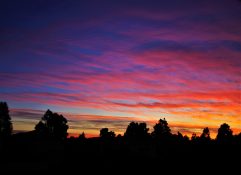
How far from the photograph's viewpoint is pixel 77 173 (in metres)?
18.7

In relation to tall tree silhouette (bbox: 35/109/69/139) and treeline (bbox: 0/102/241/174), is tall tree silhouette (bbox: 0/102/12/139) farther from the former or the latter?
treeline (bbox: 0/102/241/174)

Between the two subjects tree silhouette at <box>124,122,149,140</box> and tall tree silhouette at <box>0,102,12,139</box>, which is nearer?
tall tree silhouette at <box>0,102,12,139</box>

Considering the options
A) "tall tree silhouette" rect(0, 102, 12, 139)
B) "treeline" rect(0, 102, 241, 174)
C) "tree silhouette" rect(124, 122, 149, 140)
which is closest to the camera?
"treeline" rect(0, 102, 241, 174)

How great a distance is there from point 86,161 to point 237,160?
9532 millimetres

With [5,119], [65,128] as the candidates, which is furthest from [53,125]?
[5,119]

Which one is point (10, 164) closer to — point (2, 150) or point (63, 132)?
point (2, 150)

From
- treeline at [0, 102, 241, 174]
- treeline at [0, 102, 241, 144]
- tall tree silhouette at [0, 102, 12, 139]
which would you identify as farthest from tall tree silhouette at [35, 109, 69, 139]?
treeline at [0, 102, 241, 174]

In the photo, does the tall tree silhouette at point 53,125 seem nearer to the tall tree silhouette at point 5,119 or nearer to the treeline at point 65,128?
the treeline at point 65,128

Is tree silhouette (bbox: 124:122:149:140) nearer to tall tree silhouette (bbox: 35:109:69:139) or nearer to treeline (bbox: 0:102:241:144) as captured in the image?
treeline (bbox: 0:102:241:144)

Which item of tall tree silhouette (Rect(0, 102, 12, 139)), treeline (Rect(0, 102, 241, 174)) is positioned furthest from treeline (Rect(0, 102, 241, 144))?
treeline (Rect(0, 102, 241, 174))

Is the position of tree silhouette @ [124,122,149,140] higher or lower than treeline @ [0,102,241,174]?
higher

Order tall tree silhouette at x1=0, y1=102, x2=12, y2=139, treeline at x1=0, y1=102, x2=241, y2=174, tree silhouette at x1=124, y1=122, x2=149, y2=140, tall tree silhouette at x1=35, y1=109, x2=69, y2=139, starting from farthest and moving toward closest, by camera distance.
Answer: tree silhouette at x1=124, y1=122, x2=149, y2=140
tall tree silhouette at x1=35, y1=109, x2=69, y2=139
tall tree silhouette at x1=0, y1=102, x2=12, y2=139
treeline at x1=0, y1=102, x2=241, y2=174

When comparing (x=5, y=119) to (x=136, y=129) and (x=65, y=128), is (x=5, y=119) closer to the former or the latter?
(x=65, y=128)

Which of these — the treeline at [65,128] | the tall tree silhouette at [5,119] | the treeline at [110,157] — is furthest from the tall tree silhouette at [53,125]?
the treeline at [110,157]
